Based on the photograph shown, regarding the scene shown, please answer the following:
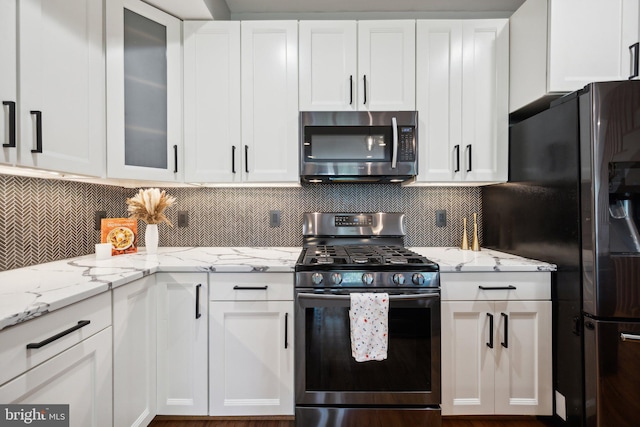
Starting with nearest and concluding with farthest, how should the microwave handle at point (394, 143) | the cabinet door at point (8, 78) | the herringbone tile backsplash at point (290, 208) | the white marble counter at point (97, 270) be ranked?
1. the white marble counter at point (97, 270)
2. the cabinet door at point (8, 78)
3. the microwave handle at point (394, 143)
4. the herringbone tile backsplash at point (290, 208)

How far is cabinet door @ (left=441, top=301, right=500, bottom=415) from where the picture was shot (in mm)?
1573

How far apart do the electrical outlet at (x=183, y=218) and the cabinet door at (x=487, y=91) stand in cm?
196

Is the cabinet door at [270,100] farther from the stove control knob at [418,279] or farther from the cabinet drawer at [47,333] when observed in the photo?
the cabinet drawer at [47,333]

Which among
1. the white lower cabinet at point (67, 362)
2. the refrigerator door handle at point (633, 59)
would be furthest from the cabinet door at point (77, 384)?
the refrigerator door handle at point (633, 59)

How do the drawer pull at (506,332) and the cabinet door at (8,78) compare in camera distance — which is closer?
the cabinet door at (8,78)

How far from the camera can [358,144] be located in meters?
1.86

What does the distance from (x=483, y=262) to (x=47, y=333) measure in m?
1.89

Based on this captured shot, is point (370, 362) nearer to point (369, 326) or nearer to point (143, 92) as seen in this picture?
point (369, 326)

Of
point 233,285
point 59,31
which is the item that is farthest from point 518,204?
point 59,31

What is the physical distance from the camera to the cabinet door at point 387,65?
1.87m

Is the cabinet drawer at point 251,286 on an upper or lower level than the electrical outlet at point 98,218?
lower

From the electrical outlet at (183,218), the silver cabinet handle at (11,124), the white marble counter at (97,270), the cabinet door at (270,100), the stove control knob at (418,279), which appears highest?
the cabinet door at (270,100)

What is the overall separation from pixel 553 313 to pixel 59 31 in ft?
8.77

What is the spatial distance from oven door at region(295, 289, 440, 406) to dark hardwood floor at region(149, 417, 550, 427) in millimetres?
267
